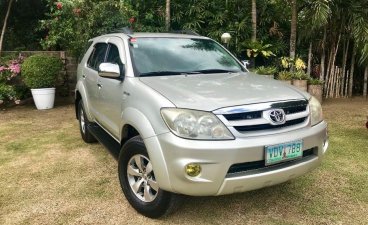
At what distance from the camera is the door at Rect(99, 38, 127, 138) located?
3.65m

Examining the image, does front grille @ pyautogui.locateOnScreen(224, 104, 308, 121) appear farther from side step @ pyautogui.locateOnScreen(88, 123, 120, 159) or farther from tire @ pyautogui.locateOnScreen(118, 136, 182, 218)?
side step @ pyautogui.locateOnScreen(88, 123, 120, 159)

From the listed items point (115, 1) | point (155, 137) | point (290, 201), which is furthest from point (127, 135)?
point (115, 1)

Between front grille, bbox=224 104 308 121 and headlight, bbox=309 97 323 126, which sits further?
headlight, bbox=309 97 323 126

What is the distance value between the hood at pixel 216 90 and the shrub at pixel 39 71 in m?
5.59

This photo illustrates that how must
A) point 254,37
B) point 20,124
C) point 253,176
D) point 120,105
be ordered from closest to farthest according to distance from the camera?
point 253,176 < point 120,105 < point 20,124 < point 254,37

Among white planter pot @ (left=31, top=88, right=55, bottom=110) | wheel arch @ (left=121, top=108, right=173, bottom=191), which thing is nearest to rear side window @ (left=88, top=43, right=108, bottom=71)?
wheel arch @ (left=121, top=108, right=173, bottom=191)

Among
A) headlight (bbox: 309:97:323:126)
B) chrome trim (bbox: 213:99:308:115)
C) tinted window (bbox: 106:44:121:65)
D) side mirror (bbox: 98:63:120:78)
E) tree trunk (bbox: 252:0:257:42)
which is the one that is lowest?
headlight (bbox: 309:97:323:126)

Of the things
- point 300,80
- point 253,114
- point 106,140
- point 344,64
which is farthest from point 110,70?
point 344,64

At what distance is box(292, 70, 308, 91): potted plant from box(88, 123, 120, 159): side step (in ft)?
16.9

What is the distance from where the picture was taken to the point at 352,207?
3.32 meters

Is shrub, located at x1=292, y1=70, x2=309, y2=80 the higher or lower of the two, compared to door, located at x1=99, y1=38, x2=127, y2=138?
lower

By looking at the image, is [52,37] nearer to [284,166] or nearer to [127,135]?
[127,135]

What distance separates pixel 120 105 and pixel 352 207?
234 cm

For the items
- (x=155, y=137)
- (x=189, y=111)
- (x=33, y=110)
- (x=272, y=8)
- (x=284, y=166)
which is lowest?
(x=33, y=110)
